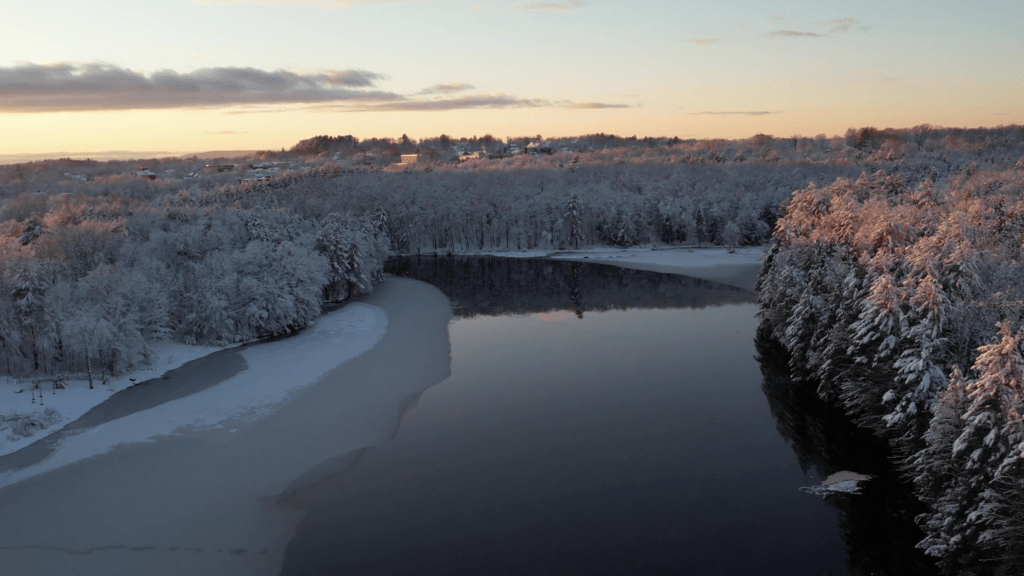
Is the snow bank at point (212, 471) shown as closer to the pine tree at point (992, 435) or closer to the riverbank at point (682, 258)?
the pine tree at point (992, 435)

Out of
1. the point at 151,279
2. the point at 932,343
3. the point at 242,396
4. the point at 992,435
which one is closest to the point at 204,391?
the point at 242,396

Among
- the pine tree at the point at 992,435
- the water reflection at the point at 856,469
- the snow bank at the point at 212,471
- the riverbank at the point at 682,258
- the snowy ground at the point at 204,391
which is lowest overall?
the water reflection at the point at 856,469

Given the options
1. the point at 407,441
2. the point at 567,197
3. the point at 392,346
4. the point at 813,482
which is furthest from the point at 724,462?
→ the point at 567,197

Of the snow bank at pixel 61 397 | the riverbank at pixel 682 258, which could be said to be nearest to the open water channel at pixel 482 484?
the snow bank at pixel 61 397

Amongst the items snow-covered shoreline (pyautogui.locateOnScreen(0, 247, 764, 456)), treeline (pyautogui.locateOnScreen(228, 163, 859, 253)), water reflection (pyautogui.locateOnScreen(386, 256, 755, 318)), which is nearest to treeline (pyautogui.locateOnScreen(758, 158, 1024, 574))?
water reflection (pyautogui.locateOnScreen(386, 256, 755, 318))

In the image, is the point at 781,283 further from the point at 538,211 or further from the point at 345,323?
the point at 538,211

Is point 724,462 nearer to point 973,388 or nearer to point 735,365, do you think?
point 973,388

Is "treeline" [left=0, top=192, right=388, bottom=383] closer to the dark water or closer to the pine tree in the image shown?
the dark water
